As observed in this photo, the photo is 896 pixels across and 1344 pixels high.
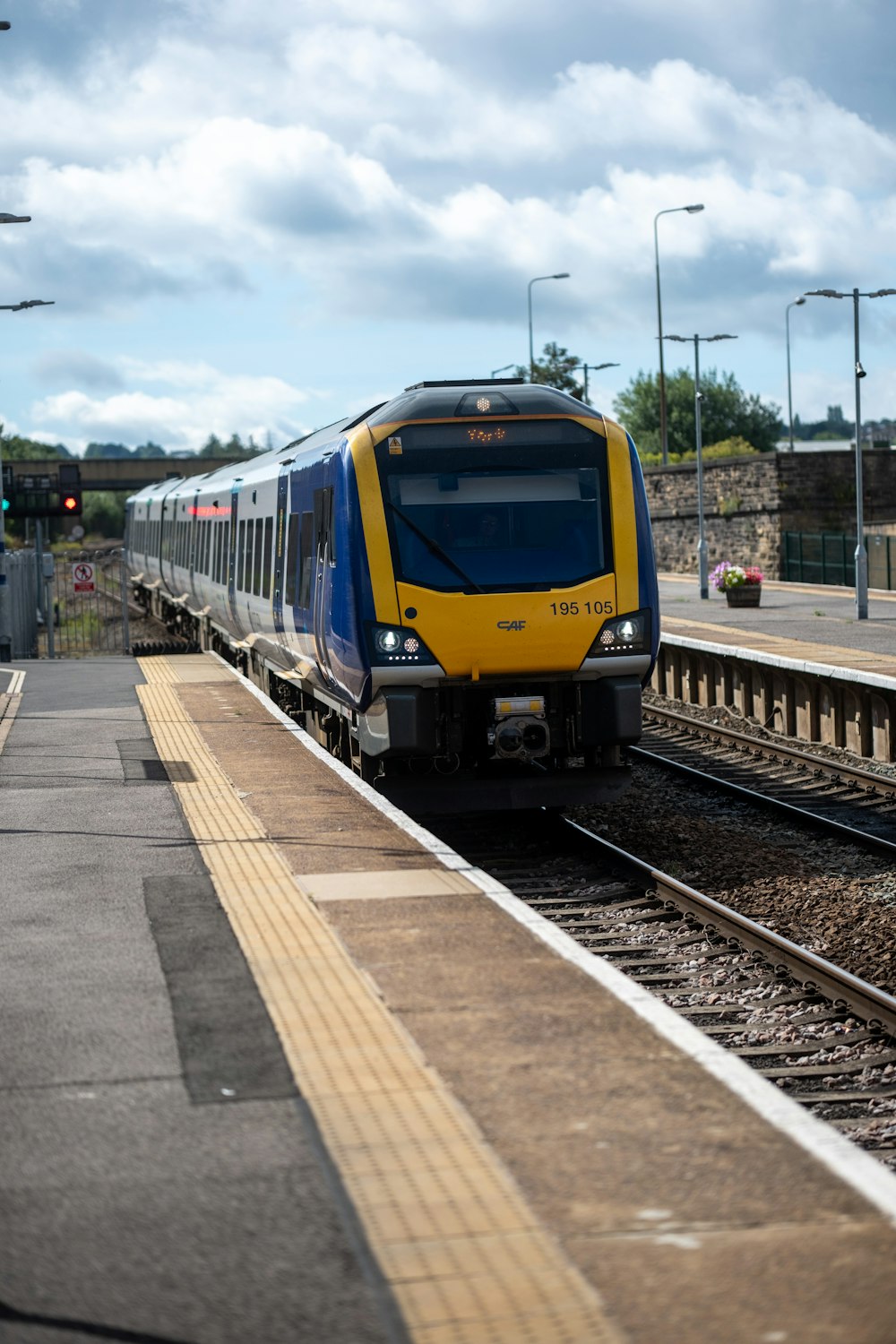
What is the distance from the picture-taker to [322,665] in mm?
14672

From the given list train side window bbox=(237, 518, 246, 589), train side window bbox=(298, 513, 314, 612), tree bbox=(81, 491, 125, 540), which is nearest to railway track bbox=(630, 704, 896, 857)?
train side window bbox=(298, 513, 314, 612)

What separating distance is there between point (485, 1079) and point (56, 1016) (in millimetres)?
2050

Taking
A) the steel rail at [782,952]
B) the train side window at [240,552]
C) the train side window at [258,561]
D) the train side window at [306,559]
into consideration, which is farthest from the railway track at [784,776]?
the train side window at [240,552]

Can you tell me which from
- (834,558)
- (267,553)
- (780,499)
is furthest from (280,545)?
(780,499)

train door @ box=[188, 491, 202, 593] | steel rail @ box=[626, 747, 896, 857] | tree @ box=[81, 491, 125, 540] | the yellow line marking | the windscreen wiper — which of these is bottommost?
steel rail @ box=[626, 747, 896, 857]

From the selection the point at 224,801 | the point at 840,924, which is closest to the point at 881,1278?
the point at 840,924

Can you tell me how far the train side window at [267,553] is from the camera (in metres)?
19.0

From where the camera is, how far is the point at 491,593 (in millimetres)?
12578

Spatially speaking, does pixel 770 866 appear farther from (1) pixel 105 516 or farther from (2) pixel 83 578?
(1) pixel 105 516

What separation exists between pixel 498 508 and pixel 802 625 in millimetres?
17727

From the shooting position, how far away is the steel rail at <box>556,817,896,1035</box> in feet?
29.1

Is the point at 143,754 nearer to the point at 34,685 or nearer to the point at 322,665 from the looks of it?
the point at 322,665

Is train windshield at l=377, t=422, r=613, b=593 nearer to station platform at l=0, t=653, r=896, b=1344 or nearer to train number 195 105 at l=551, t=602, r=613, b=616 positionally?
train number 195 105 at l=551, t=602, r=613, b=616

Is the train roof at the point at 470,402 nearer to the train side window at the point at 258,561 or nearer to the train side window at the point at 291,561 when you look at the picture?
the train side window at the point at 291,561
